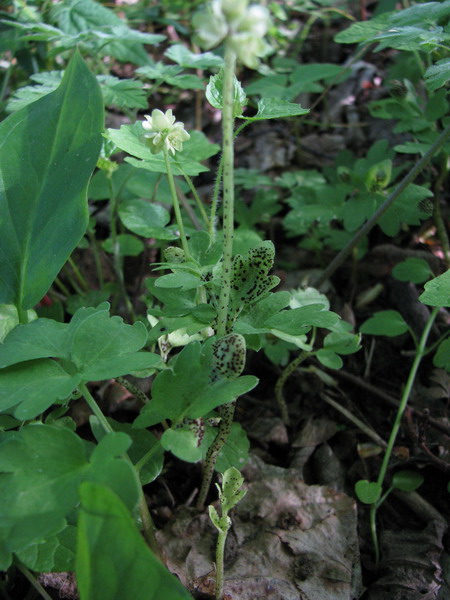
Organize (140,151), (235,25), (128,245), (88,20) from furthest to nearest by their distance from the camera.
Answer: (88,20), (128,245), (140,151), (235,25)

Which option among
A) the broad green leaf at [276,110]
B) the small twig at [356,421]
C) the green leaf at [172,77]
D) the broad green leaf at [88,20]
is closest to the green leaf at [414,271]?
the small twig at [356,421]

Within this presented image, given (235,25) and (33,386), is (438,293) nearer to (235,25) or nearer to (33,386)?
(235,25)

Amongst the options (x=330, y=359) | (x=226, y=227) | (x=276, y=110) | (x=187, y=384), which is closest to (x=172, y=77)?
(x=276, y=110)

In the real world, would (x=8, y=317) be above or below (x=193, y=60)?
below

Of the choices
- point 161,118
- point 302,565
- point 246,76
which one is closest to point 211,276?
point 161,118

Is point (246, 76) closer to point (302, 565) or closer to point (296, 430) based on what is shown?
point (296, 430)

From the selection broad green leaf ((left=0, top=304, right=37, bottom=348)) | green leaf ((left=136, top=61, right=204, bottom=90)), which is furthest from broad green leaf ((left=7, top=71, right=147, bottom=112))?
broad green leaf ((left=0, top=304, right=37, bottom=348))
